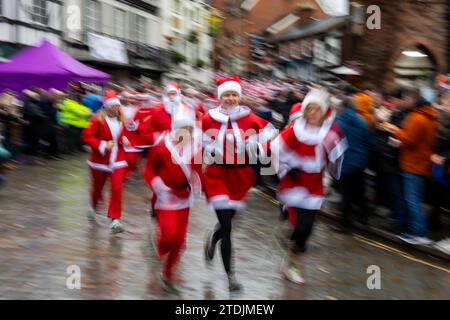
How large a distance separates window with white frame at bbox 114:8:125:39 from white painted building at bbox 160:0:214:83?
564 cm

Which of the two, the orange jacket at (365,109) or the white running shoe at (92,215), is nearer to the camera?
the white running shoe at (92,215)

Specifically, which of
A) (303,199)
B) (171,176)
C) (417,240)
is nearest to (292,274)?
(303,199)

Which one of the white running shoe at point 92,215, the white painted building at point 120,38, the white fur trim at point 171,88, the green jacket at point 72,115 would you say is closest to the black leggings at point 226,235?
Result: the white running shoe at point 92,215

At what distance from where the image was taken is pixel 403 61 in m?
29.2

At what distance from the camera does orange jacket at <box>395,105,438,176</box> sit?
9.47 m

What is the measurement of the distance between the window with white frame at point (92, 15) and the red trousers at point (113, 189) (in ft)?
77.9

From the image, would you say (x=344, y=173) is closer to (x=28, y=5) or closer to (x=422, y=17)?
(x=422, y=17)

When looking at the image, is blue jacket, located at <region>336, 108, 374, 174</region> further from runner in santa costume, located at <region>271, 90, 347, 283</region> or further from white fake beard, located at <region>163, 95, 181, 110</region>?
runner in santa costume, located at <region>271, 90, 347, 283</region>

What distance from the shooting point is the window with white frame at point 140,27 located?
39.1 m

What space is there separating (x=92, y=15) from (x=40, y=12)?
6575mm

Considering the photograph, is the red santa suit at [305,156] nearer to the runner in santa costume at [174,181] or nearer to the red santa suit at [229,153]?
the red santa suit at [229,153]

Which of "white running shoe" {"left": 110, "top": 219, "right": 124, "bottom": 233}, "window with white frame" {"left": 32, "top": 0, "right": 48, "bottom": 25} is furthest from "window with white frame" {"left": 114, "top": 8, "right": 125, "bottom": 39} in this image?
"white running shoe" {"left": 110, "top": 219, "right": 124, "bottom": 233}

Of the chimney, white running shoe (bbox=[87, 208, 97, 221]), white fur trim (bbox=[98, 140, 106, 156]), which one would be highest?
the chimney

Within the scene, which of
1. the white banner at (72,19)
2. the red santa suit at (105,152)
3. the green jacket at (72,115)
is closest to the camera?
the red santa suit at (105,152)
